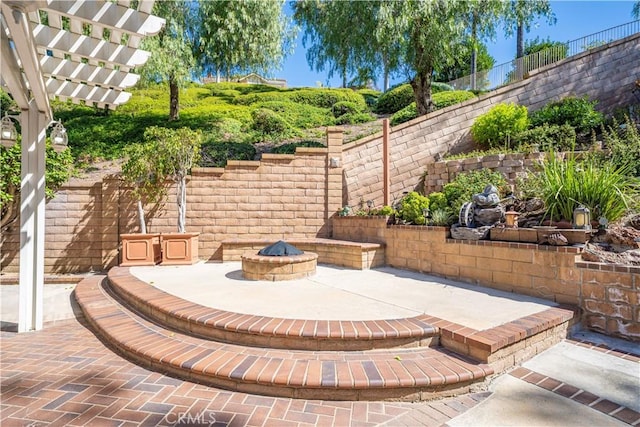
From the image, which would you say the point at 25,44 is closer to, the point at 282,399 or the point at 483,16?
the point at 282,399

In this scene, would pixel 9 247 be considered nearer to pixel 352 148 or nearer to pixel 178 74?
pixel 178 74

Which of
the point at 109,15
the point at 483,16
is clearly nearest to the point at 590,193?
the point at 109,15

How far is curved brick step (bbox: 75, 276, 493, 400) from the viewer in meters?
2.50

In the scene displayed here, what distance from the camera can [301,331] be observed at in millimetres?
3055

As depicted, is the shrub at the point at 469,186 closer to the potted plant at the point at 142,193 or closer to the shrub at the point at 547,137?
the shrub at the point at 547,137

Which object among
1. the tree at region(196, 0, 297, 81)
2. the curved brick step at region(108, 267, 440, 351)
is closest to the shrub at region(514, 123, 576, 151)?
the curved brick step at region(108, 267, 440, 351)

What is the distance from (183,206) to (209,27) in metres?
→ 6.25

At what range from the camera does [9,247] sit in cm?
691

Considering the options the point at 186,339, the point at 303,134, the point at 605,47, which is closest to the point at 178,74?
the point at 303,134

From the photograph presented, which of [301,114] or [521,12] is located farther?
[301,114]

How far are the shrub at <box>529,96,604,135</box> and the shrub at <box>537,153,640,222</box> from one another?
168 inches

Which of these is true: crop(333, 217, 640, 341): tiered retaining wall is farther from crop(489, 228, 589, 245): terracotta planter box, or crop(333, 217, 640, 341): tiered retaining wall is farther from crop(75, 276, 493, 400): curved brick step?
crop(75, 276, 493, 400): curved brick step

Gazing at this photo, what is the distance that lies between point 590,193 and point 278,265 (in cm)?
439
